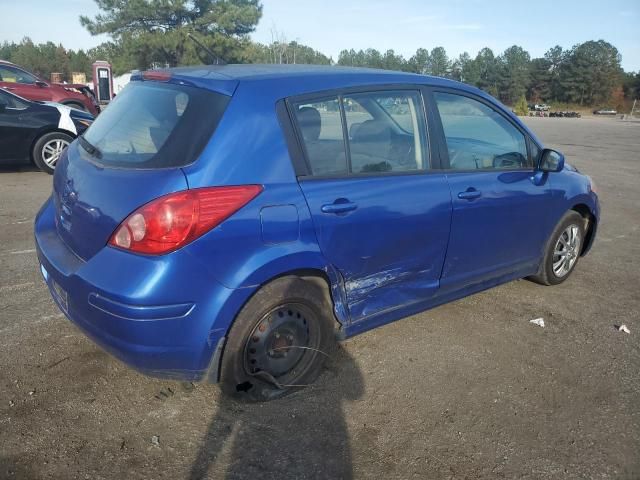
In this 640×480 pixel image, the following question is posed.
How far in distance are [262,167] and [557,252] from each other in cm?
305

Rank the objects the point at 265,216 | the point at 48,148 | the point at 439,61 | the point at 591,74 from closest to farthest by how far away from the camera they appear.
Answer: the point at 265,216 < the point at 48,148 < the point at 591,74 < the point at 439,61

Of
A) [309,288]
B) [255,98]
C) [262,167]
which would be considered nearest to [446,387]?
[309,288]

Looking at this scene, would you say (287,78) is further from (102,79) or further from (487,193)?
(102,79)

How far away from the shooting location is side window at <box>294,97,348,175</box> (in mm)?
2766

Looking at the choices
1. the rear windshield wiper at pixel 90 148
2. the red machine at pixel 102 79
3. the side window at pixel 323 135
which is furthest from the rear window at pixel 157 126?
the red machine at pixel 102 79

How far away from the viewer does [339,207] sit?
276 cm

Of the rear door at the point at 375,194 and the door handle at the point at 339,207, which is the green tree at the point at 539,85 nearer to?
the rear door at the point at 375,194

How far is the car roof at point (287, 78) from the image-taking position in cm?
269

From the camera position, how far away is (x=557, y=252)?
450cm

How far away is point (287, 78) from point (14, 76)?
507 inches

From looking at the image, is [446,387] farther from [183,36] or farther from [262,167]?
[183,36]

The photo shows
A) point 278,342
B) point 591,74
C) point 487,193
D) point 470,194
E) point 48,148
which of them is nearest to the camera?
point 278,342

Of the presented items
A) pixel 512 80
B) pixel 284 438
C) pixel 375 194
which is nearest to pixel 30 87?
pixel 375 194

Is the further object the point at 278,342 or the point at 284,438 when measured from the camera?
the point at 278,342
